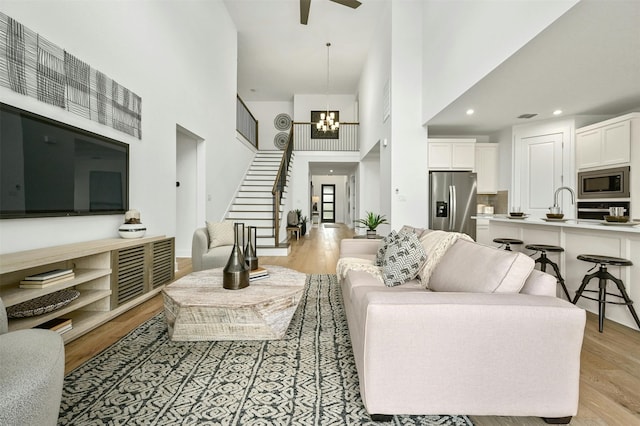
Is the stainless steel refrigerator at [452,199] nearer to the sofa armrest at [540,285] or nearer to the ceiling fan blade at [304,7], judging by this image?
the ceiling fan blade at [304,7]

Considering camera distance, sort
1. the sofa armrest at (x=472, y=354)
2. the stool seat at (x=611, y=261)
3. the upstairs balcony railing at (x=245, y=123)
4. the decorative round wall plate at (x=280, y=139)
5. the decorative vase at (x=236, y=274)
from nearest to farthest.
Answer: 1. the sofa armrest at (x=472, y=354)
2. the decorative vase at (x=236, y=274)
3. the stool seat at (x=611, y=261)
4. the upstairs balcony railing at (x=245, y=123)
5. the decorative round wall plate at (x=280, y=139)

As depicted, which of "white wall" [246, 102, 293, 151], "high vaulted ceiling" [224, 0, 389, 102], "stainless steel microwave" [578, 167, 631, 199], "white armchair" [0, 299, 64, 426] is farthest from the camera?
"white wall" [246, 102, 293, 151]

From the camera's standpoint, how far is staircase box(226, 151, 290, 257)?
589 centimetres

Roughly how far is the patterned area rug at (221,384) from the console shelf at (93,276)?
1.52ft

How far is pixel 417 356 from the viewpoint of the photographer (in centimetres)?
126

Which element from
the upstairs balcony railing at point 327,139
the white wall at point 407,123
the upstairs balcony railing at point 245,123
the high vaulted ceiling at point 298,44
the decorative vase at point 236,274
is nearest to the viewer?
the decorative vase at point 236,274

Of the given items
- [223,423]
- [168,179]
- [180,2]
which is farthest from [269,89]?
[223,423]

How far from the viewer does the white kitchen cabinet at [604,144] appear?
390cm

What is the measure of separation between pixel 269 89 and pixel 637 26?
32.7ft

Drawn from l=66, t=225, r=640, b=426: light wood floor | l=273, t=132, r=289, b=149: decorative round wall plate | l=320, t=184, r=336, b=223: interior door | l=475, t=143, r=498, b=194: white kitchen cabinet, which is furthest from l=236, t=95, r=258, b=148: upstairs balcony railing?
l=320, t=184, r=336, b=223: interior door

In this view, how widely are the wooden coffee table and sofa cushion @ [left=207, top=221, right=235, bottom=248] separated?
1894 millimetres

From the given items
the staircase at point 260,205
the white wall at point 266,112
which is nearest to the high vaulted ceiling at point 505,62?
the white wall at point 266,112

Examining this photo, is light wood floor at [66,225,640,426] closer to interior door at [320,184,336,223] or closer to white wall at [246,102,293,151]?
white wall at [246,102,293,151]

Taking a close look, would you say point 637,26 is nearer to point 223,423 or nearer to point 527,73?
point 527,73
